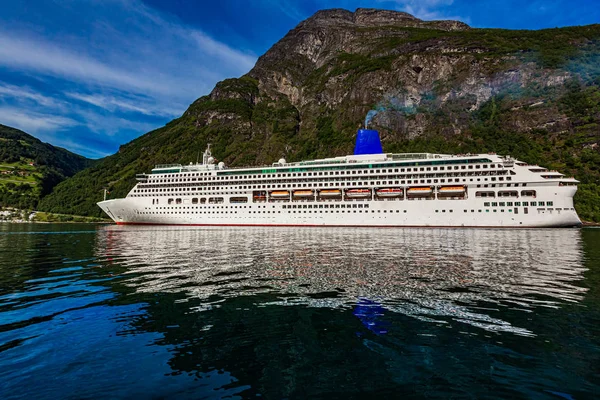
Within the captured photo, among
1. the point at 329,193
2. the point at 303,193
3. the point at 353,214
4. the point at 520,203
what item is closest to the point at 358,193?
the point at 353,214

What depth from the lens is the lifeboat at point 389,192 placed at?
6444 cm

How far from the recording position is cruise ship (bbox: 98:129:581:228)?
5719cm

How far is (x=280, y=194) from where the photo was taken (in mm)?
72812

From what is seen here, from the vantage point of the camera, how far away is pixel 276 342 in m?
7.56

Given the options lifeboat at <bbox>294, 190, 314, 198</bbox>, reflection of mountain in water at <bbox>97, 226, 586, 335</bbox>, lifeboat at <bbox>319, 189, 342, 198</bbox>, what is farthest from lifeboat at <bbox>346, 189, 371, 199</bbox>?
reflection of mountain in water at <bbox>97, 226, 586, 335</bbox>

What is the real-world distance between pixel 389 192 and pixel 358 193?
6.44 m

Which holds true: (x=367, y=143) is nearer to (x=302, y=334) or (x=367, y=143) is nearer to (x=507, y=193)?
(x=507, y=193)

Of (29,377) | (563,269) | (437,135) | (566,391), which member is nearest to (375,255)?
(563,269)

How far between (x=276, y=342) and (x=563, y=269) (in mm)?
17895

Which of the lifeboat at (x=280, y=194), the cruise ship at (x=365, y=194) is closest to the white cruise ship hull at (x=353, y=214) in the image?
the cruise ship at (x=365, y=194)

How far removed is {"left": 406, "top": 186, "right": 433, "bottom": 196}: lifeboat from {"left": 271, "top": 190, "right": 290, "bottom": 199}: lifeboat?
2672 cm

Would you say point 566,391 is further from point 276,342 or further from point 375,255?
point 375,255

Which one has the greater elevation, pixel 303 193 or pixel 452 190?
pixel 452 190

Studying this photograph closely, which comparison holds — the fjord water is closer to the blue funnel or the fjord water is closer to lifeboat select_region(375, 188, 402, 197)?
lifeboat select_region(375, 188, 402, 197)
